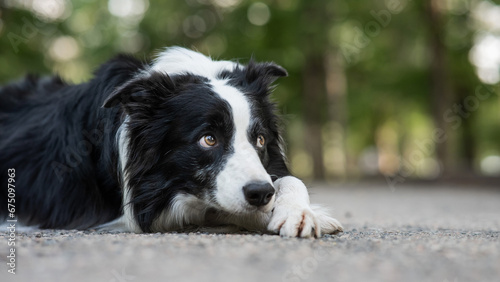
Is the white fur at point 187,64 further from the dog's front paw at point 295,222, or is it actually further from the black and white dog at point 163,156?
the dog's front paw at point 295,222

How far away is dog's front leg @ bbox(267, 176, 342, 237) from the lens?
156 inches

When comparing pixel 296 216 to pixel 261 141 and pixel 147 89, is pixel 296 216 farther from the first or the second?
pixel 147 89

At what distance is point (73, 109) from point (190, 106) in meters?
1.35

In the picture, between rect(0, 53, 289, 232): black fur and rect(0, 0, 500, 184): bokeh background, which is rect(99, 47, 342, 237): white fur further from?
rect(0, 0, 500, 184): bokeh background

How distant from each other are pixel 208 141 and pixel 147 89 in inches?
27.2

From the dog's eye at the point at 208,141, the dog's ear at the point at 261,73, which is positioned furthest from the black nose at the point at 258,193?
the dog's ear at the point at 261,73

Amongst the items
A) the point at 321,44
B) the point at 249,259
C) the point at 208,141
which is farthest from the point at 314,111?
the point at 249,259

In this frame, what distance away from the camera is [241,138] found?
14.9ft

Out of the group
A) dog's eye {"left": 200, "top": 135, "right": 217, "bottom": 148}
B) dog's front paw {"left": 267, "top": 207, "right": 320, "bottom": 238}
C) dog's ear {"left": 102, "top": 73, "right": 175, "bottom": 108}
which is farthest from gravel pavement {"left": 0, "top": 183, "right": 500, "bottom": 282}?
dog's ear {"left": 102, "top": 73, "right": 175, "bottom": 108}

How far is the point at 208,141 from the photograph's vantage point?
15.0 ft

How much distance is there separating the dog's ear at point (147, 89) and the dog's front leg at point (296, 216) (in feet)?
4.01

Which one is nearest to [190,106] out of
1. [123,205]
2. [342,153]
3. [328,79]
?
[123,205]

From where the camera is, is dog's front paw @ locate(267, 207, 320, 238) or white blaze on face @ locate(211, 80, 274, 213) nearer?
dog's front paw @ locate(267, 207, 320, 238)

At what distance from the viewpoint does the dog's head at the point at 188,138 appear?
4457mm
